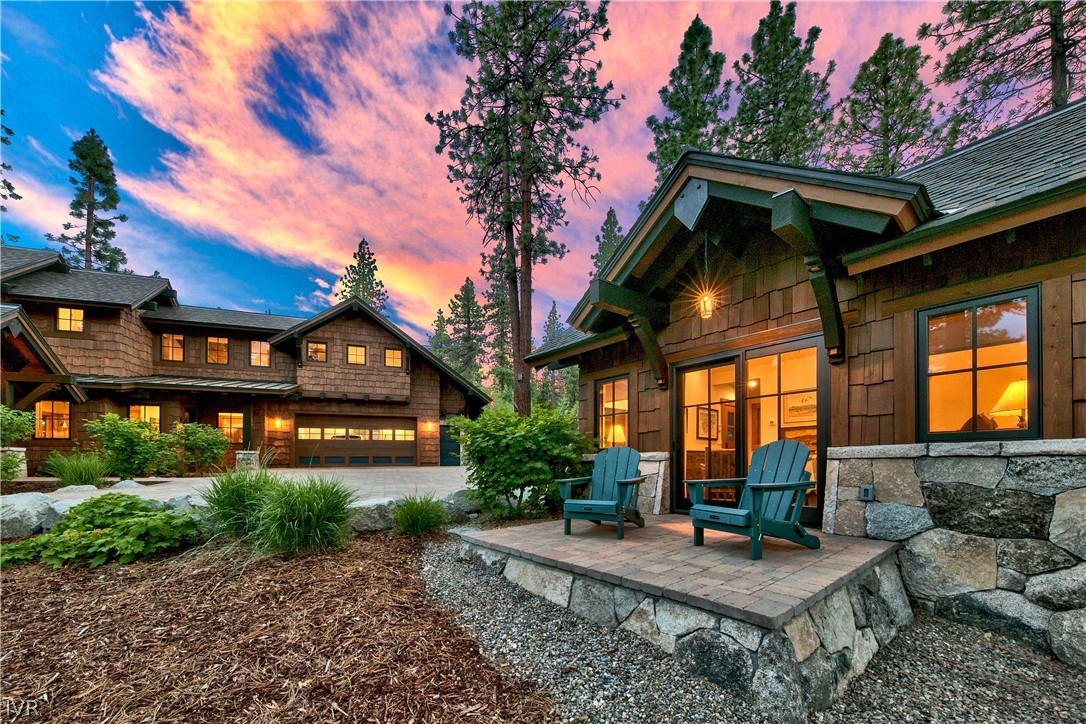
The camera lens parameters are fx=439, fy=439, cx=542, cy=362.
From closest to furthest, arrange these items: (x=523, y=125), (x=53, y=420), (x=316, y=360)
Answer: (x=523, y=125), (x=53, y=420), (x=316, y=360)

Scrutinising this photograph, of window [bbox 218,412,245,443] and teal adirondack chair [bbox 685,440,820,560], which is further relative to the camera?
window [bbox 218,412,245,443]

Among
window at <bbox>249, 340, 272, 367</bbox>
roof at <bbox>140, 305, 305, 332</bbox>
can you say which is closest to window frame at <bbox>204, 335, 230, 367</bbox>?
roof at <bbox>140, 305, 305, 332</bbox>

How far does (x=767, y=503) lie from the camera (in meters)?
3.16

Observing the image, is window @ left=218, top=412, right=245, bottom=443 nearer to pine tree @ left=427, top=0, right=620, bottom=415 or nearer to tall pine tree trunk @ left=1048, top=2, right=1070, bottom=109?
pine tree @ left=427, top=0, right=620, bottom=415

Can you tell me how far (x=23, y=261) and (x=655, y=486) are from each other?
53.3ft

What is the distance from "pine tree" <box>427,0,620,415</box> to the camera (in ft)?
27.3

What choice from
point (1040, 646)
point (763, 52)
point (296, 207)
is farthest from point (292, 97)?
point (1040, 646)

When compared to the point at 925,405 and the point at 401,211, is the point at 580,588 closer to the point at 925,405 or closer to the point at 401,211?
the point at 925,405

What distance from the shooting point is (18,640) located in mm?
2246

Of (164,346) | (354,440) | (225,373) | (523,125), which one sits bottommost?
(354,440)

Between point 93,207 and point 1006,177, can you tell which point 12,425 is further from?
point 93,207

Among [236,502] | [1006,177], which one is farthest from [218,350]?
[1006,177]

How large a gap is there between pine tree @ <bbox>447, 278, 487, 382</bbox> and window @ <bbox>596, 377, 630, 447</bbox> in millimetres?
17446

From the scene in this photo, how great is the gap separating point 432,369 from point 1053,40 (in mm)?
15104
